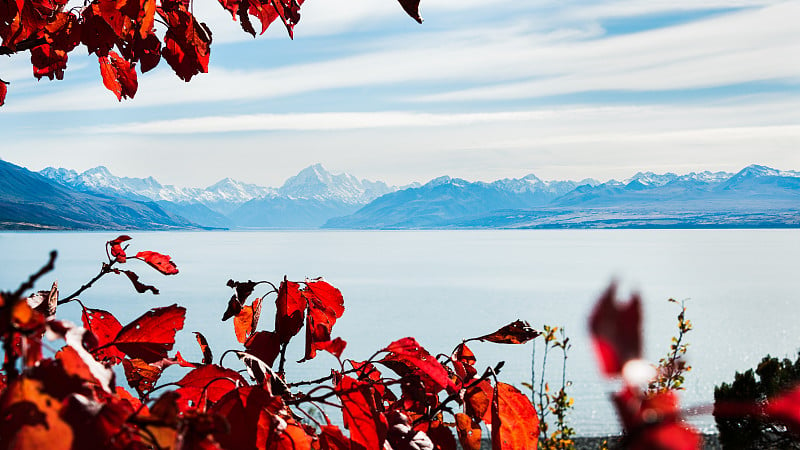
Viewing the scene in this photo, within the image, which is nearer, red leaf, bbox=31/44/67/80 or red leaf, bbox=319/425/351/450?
red leaf, bbox=319/425/351/450

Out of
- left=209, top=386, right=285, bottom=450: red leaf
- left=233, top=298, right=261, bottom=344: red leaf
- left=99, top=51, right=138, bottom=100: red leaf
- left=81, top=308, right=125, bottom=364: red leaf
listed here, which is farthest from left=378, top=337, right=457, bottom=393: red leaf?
left=99, top=51, right=138, bottom=100: red leaf

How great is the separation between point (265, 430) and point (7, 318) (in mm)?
587

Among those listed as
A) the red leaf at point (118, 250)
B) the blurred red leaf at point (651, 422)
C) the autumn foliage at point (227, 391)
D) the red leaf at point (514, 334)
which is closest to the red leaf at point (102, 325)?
the autumn foliage at point (227, 391)

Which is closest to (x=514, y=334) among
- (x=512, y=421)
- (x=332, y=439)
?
(x=512, y=421)

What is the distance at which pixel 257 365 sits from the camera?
1099 millimetres

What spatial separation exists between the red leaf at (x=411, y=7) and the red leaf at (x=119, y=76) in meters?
1.14

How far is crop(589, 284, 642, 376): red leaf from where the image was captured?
24cm

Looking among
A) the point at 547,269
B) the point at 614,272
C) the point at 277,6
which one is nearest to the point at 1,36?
the point at 277,6

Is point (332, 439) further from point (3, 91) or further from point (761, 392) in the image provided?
point (761, 392)

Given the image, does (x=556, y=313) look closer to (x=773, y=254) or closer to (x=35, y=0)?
(x=35, y=0)

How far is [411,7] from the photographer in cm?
103

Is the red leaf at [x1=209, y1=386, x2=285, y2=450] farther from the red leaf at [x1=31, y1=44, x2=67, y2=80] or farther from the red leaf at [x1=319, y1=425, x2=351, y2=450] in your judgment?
the red leaf at [x1=31, y1=44, x2=67, y2=80]

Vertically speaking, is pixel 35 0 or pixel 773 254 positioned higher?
pixel 35 0

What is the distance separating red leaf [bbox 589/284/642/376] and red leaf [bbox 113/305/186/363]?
1222 millimetres
